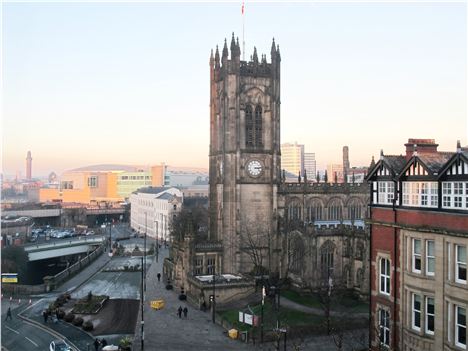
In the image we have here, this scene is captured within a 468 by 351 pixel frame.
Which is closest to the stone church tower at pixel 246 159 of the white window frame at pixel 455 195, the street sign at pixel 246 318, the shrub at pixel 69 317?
the street sign at pixel 246 318

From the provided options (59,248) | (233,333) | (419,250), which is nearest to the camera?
(419,250)

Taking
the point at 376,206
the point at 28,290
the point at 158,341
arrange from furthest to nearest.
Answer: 1. the point at 28,290
2. the point at 158,341
3. the point at 376,206

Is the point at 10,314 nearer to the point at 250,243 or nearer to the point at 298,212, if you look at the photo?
the point at 250,243

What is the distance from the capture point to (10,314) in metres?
50.4

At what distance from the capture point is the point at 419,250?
→ 89.8ft

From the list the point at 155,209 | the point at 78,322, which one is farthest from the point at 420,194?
the point at 155,209

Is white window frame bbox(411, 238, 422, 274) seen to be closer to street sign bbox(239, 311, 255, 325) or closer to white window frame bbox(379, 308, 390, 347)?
white window frame bbox(379, 308, 390, 347)

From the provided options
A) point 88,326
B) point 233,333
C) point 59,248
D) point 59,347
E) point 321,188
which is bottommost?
point 59,248

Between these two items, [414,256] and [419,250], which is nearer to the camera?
[419,250]

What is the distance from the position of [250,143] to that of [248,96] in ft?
19.6

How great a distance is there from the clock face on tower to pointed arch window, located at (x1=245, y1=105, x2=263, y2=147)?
86.9 inches

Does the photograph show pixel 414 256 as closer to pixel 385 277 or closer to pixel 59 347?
pixel 385 277

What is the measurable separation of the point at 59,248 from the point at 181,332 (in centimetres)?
5945

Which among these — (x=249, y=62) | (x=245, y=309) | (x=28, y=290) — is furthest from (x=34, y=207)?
(x=245, y=309)
